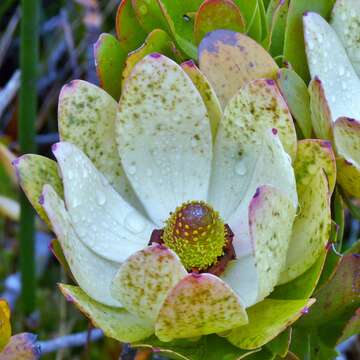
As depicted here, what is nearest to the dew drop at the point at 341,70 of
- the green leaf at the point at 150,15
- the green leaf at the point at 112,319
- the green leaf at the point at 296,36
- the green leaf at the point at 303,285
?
the green leaf at the point at 296,36

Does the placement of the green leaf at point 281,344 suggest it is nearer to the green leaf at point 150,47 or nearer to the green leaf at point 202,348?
the green leaf at point 202,348

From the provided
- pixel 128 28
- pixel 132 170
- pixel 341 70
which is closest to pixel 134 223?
pixel 132 170

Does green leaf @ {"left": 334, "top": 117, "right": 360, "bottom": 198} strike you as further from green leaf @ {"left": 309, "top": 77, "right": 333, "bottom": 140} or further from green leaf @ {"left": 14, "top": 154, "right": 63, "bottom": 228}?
green leaf @ {"left": 14, "top": 154, "right": 63, "bottom": 228}

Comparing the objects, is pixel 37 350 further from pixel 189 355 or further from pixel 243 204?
pixel 243 204

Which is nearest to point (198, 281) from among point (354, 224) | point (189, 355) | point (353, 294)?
point (189, 355)

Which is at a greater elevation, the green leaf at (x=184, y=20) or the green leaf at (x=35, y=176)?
the green leaf at (x=184, y=20)

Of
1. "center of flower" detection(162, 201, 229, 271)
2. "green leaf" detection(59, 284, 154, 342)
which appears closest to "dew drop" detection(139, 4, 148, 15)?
"center of flower" detection(162, 201, 229, 271)
